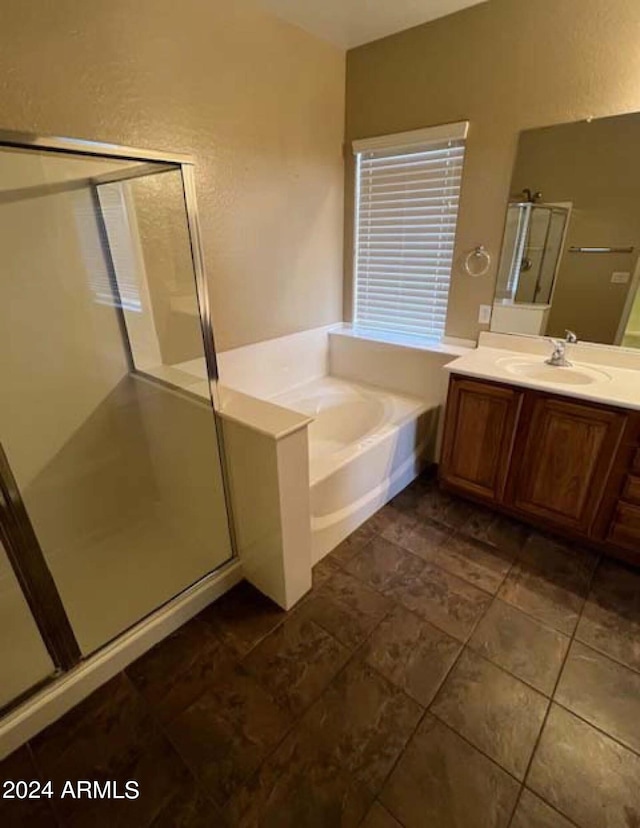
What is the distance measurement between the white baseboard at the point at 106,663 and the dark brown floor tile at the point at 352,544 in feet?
1.58

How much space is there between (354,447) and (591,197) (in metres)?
1.70

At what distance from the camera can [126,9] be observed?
153cm


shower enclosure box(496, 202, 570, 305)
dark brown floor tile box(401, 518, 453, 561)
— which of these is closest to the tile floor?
dark brown floor tile box(401, 518, 453, 561)

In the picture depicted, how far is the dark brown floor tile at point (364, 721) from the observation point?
3.89 feet

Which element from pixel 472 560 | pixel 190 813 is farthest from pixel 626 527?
pixel 190 813

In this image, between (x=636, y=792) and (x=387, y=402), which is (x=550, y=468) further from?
(x=636, y=792)

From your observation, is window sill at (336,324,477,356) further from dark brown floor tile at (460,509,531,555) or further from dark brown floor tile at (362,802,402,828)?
dark brown floor tile at (362,802,402,828)

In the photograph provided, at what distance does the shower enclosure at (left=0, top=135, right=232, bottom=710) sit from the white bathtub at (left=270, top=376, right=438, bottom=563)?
19.5 inches

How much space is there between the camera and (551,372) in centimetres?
212

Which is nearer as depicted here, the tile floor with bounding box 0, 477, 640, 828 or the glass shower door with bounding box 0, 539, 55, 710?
the tile floor with bounding box 0, 477, 640, 828

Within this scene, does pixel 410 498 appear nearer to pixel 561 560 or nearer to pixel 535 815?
pixel 561 560

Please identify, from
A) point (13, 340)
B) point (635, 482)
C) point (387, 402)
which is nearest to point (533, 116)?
point (387, 402)

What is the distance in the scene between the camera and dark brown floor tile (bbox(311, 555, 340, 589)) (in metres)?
1.82

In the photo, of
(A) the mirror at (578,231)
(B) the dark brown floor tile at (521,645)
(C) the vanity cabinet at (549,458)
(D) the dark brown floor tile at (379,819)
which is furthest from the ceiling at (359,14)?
(D) the dark brown floor tile at (379,819)
